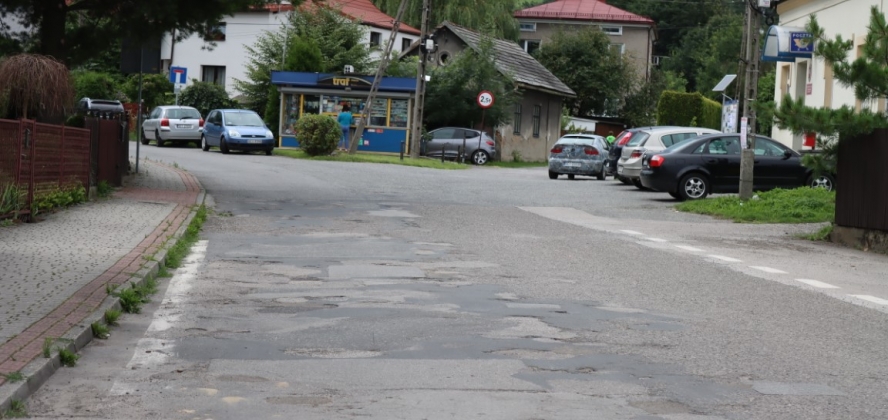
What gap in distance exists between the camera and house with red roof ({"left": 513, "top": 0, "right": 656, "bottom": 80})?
288 ft

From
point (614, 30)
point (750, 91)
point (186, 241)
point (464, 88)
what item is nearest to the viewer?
point (186, 241)

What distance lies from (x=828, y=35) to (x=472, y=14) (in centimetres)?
4248

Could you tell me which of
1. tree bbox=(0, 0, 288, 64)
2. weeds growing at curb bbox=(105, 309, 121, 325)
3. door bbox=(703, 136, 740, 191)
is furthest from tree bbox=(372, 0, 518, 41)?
weeds growing at curb bbox=(105, 309, 121, 325)

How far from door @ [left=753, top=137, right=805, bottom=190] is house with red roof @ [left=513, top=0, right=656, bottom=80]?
5961 centimetres

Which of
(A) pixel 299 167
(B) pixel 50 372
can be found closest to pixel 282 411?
(B) pixel 50 372

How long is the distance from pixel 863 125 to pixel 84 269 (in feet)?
34.8

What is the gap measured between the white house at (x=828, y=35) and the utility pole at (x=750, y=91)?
100 inches

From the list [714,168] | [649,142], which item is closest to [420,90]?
[649,142]

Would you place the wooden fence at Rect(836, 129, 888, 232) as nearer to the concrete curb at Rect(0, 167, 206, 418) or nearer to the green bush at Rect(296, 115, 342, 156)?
the concrete curb at Rect(0, 167, 206, 418)

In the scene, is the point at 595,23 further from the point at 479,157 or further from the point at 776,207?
the point at 776,207

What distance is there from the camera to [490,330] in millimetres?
8789

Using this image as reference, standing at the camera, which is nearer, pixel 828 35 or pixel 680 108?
pixel 828 35

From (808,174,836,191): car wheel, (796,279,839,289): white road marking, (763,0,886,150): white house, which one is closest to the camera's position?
(796,279,839,289): white road marking

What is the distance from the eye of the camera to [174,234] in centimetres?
1482
